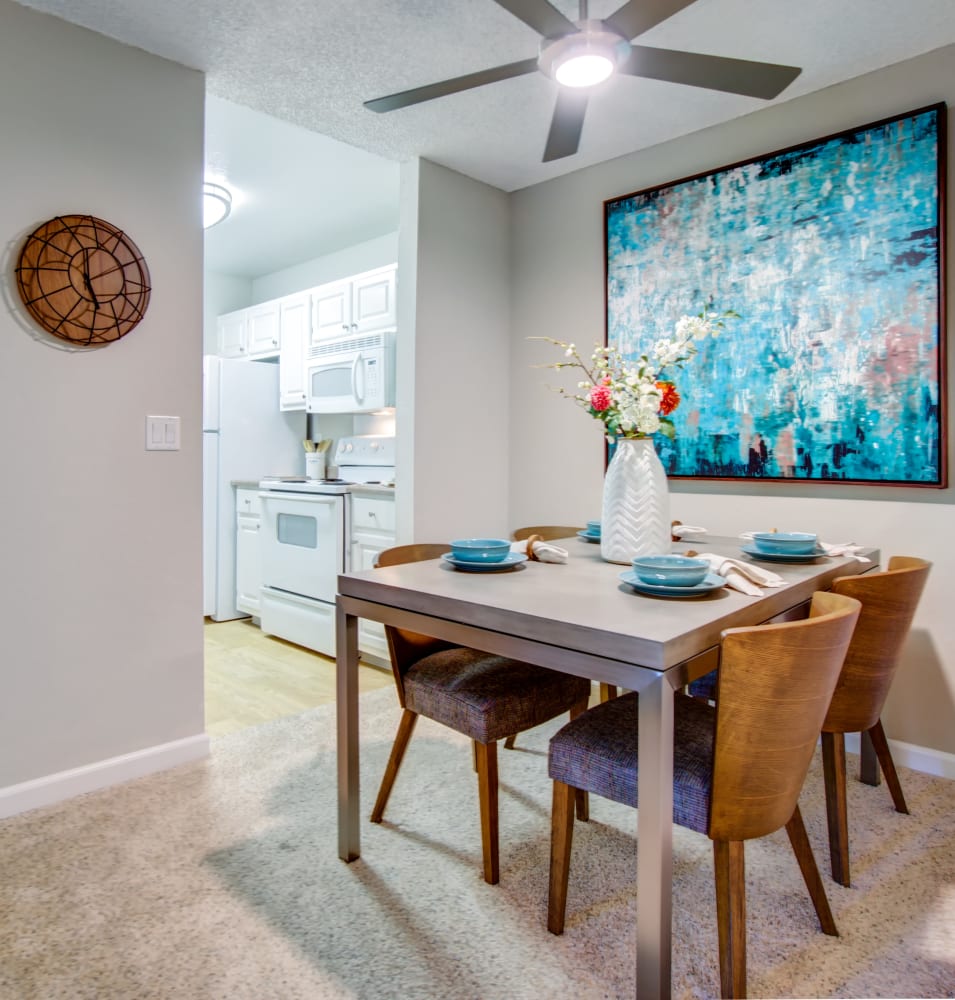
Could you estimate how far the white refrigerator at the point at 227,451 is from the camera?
14.6 feet

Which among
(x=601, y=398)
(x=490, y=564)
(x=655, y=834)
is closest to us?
(x=655, y=834)

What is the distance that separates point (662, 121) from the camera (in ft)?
9.34

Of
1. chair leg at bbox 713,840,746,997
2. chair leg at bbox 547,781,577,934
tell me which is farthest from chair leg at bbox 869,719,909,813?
chair leg at bbox 547,781,577,934

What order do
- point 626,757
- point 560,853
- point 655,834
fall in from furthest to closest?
1. point 560,853
2. point 626,757
3. point 655,834

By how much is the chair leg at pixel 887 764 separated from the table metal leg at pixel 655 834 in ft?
3.95

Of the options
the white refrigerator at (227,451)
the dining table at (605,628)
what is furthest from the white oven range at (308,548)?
the dining table at (605,628)

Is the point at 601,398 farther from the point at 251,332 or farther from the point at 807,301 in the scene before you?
the point at 251,332

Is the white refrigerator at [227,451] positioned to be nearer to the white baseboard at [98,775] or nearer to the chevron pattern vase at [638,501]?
the white baseboard at [98,775]

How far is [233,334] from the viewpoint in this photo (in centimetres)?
512

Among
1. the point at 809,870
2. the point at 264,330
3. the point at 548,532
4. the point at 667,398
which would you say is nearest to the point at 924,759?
the point at 809,870

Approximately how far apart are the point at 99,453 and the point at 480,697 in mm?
1493

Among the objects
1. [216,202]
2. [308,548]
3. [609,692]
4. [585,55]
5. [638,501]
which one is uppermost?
[216,202]

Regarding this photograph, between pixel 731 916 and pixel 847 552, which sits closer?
pixel 731 916

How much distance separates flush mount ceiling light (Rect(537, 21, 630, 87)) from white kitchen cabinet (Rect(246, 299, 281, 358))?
3287 mm
